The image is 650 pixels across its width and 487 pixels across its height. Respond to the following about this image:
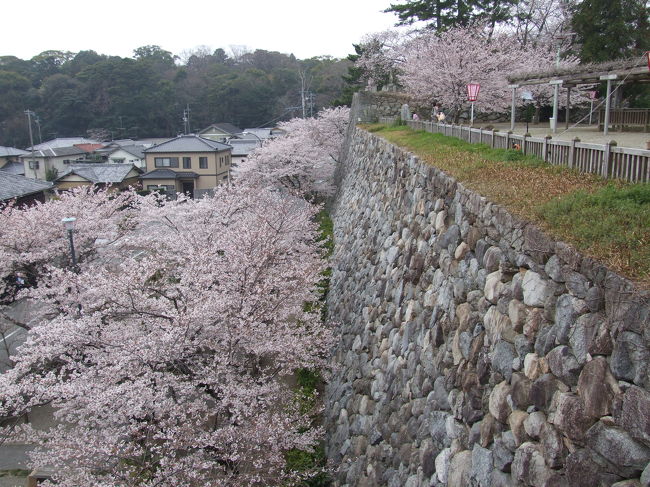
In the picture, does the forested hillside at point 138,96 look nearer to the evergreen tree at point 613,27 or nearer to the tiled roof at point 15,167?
the tiled roof at point 15,167

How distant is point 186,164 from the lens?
145ft

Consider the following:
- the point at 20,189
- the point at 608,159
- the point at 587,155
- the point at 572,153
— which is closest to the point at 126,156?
the point at 20,189

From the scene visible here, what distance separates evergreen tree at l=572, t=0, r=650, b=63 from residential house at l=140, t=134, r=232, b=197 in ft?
96.7

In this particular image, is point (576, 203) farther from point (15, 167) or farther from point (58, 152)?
point (58, 152)

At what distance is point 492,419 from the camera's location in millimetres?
4879

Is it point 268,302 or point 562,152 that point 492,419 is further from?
point 268,302

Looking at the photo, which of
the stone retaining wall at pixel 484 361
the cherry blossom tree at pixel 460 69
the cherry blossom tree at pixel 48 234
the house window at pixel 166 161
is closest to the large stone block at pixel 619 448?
the stone retaining wall at pixel 484 361

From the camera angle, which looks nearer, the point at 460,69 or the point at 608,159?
the point at 608,159

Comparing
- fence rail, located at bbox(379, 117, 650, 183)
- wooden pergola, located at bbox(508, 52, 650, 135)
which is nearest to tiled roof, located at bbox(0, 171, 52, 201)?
fence rail, located at bbox(379, 117, 650, 183)

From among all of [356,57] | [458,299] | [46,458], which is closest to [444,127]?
[458,299]

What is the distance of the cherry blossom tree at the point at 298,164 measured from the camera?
1179 inches

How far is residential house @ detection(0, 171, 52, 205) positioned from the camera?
23500mm

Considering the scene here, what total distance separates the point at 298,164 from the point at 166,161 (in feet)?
62.0

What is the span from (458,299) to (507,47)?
26.8m
